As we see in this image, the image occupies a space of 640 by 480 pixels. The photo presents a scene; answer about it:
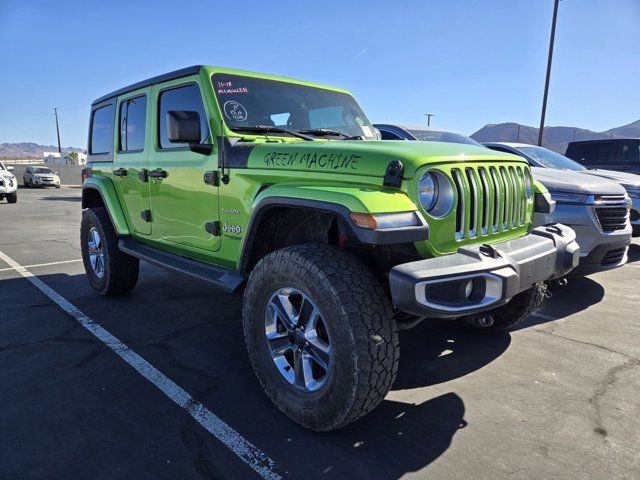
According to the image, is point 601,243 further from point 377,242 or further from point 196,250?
point 196,250

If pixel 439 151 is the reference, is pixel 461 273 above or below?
below

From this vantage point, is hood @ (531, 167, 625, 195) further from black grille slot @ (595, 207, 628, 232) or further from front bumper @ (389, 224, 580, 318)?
front bumper @ (389, 224, 580, 318)

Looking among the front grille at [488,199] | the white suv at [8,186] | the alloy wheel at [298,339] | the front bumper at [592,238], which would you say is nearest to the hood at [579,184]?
the front bumper at [592,238]

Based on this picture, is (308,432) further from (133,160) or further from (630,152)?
(630,152)

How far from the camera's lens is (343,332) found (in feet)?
6.91

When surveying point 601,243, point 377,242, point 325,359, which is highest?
point 377,242

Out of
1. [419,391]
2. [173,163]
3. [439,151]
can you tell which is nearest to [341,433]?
[419,391]

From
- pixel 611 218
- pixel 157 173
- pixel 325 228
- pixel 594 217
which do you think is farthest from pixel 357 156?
pixel 611 218

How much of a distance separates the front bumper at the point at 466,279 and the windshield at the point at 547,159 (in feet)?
15.4

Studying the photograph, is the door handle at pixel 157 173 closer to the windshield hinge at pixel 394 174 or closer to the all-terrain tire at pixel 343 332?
the all-terrain tire at pixel 343 332

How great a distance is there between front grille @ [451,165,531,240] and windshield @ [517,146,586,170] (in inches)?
161

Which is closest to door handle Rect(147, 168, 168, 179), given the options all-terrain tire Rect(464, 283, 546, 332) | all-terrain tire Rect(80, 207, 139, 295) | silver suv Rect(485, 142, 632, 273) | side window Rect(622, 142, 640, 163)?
all-terrain tire Rect(80, 207, 139, 295)

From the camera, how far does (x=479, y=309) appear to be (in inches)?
84.8

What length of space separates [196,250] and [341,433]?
6.07 feet
